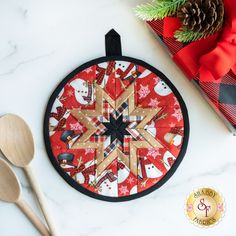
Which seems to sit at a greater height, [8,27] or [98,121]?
[8,27]

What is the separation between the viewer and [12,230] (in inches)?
28.1

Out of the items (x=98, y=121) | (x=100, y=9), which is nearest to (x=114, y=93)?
(x=98, y=121)

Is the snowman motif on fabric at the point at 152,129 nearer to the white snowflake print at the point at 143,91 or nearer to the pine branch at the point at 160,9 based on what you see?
the white snowflake print at the point at 143,91

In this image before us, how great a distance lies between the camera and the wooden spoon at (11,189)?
0.69m

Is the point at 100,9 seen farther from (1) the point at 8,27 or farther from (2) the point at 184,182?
(2) the point at 184,182

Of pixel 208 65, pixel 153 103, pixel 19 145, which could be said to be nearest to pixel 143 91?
pixel 153 103

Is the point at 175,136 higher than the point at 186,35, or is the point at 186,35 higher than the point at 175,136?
the point at 186,35

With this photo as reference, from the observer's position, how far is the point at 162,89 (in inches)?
28.8

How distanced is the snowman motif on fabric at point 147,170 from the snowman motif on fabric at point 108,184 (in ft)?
0.17

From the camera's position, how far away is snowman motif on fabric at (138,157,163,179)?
0.72m

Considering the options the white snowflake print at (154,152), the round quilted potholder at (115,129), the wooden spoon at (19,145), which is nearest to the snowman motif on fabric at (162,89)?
the round quilted potholder at (115,129)

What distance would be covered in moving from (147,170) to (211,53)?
24cm

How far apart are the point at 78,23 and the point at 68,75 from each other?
0.34ft

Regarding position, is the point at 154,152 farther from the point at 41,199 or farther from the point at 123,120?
the point at 41,199
